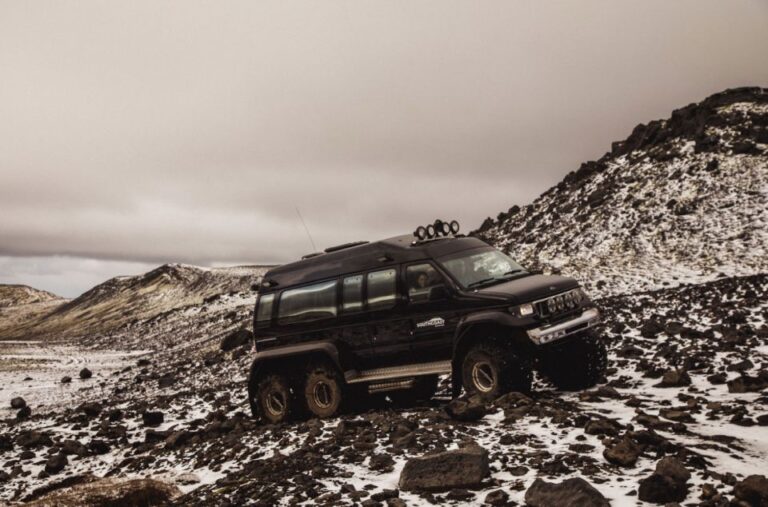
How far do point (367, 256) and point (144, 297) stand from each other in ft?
555

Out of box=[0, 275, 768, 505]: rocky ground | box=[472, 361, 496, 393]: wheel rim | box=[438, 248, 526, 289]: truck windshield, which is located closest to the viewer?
box=[0, 275, 768, 505]: rocky ground

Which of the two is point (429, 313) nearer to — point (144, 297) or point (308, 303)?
point (308, 303)

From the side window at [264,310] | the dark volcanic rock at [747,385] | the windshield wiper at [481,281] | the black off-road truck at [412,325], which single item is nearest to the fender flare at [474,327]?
the black off-road truck at [412,325]

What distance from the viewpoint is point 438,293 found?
10.2 meters

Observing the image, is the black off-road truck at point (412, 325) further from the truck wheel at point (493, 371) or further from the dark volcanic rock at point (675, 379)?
the dark volcanic rock at point (675, 379)

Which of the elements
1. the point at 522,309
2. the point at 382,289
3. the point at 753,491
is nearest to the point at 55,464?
the point at 382,289

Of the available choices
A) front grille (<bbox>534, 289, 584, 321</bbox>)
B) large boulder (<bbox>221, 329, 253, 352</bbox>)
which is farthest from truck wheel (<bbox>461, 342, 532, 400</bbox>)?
large boulder (<bbox>221, 329, 253, 352</bbox>)

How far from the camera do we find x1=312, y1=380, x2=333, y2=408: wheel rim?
37.3 ft

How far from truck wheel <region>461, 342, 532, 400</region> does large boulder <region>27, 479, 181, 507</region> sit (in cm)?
481

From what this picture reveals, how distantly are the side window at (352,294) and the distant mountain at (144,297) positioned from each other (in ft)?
430

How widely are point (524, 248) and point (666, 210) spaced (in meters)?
9.19

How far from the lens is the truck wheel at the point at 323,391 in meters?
11.2

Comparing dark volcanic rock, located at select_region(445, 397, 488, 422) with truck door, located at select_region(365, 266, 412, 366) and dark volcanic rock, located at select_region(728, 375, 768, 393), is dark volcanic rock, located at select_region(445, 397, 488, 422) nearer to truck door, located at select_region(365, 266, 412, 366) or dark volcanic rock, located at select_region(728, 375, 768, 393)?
truck door, located at select_region(365, 266, 412, 366)

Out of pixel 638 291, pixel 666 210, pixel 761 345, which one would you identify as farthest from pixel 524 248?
pixel 761 345
